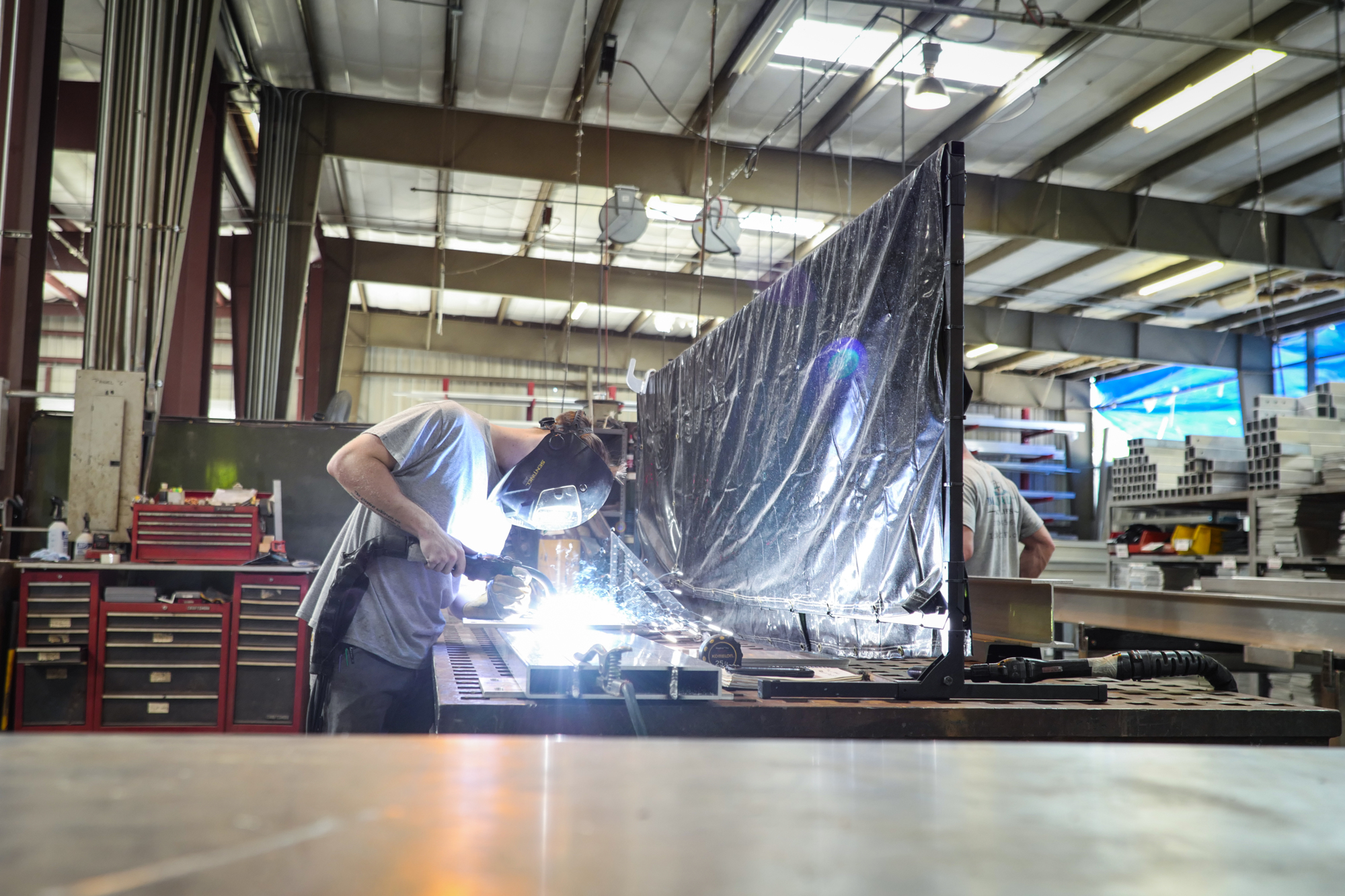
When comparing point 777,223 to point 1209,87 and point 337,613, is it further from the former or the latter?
point 337,613

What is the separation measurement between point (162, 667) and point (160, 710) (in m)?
0.21

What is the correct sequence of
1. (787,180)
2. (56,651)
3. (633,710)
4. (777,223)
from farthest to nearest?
(777,223)
(787,180)
(56,651)
(633,710)

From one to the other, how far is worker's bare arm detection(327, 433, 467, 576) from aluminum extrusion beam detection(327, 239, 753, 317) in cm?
735

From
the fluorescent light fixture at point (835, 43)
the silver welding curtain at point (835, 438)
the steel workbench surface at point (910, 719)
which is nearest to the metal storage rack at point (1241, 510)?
the fluorescent light fixture at point (835, 43)

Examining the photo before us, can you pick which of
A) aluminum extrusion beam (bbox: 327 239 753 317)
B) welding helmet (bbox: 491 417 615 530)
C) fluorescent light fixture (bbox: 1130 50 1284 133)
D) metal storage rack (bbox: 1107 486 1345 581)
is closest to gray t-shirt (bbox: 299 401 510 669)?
welding helmet (bbox: 491 417 615 530)

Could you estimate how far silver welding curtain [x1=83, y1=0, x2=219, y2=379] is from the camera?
491cm

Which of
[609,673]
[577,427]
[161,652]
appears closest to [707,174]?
[577,427]

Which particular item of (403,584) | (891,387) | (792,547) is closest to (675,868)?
(891,387)

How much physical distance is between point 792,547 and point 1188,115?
6.29 meters

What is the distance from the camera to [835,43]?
5645 mm

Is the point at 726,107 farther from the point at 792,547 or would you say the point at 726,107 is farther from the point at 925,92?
the point at 792,547

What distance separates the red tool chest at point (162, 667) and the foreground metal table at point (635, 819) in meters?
4.86

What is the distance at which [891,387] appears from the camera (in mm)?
1592

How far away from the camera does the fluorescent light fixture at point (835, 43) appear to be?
5328 millimetres
